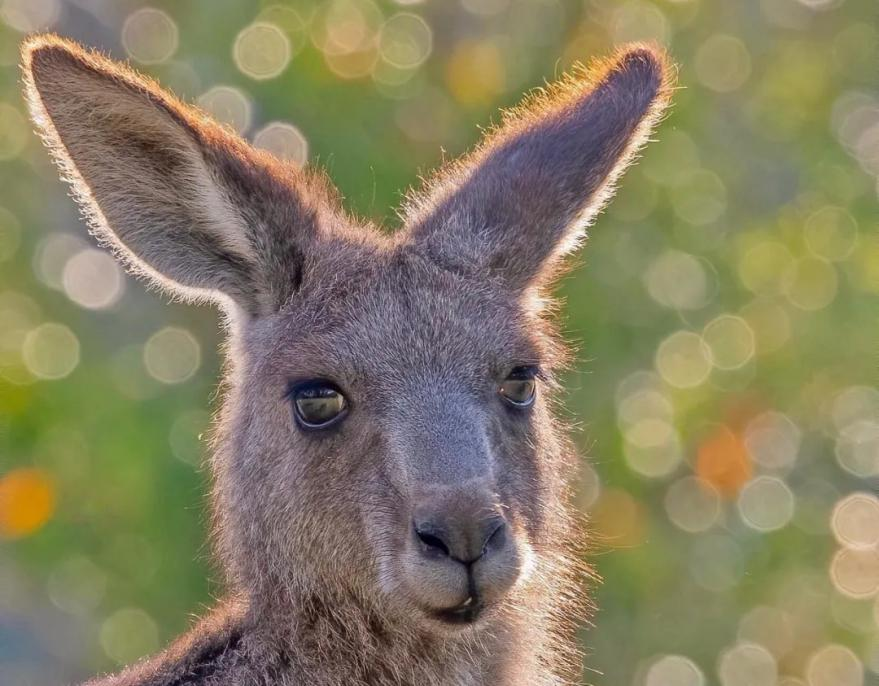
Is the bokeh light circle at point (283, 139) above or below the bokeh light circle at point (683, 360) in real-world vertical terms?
below

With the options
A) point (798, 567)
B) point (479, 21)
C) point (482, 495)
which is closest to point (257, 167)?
point (482, 495)

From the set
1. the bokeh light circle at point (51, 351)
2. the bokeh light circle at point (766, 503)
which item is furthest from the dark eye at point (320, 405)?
the bokeh light circle at point (766, 503)

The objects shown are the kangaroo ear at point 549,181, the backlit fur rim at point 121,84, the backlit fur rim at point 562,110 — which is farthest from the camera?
the backlit fur rim at point 562,110

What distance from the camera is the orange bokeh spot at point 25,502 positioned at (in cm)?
853

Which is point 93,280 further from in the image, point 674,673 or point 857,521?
point 857,521

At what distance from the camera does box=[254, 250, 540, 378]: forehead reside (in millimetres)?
5023

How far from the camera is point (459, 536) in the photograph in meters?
4.43

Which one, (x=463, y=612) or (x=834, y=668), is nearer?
(x=463, y=612)

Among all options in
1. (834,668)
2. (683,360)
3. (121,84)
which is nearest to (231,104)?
(683,360)

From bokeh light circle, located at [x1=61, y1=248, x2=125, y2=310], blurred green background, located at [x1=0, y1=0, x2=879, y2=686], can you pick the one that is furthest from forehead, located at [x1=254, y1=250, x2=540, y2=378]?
bokeh light circle, located at [x1=61, y1=248, x2=125, y2=310]

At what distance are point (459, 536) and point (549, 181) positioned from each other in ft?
6.01

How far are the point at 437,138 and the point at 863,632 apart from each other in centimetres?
416

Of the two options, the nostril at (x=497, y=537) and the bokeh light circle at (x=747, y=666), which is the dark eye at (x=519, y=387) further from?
the bokeh light circle at (x=747, y=666)

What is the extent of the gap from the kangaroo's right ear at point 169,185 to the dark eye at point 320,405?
558 millimetres
